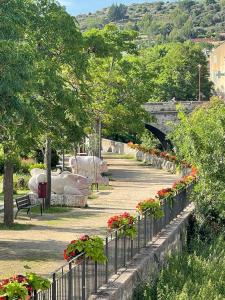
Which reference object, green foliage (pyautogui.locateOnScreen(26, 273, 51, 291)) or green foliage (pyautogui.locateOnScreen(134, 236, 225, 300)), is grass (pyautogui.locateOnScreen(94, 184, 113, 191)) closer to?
green foliage (pyautogui.locateOnScreen(134, 236, 225, 300))

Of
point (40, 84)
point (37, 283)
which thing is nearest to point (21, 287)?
point (37, 283)

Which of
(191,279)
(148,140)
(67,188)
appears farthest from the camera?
(148,140)

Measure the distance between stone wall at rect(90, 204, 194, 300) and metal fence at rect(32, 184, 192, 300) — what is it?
151 millimetres

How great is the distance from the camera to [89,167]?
36.0 metres

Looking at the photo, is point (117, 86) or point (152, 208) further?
point (117, 86)

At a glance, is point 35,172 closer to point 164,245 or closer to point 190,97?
point 164,245

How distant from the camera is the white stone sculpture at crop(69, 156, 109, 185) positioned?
35.5m

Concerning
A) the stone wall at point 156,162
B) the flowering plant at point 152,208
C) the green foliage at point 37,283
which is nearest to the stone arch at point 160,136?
the stone wall at point 156,162

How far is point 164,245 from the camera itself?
1767 centimetres

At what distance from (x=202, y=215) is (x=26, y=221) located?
6142 mm

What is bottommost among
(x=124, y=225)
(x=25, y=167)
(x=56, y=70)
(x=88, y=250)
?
(x=88, y=250)

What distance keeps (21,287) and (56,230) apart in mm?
11409

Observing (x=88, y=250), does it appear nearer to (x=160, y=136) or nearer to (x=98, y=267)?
(x=98, y=267)

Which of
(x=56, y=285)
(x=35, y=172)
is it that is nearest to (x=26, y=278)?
(x=56, y=285)
